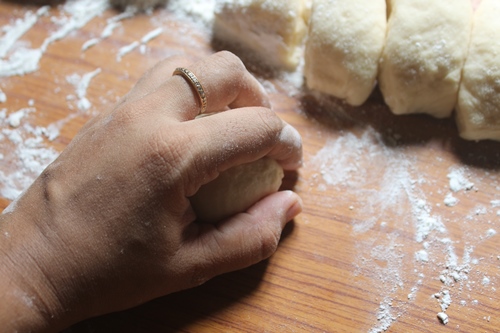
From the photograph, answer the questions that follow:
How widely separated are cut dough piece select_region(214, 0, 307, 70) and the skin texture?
0.41 metres

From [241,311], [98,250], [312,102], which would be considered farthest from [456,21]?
[98,250]

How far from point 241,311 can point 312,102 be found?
0.59 m

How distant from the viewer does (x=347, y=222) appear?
1.12 meters

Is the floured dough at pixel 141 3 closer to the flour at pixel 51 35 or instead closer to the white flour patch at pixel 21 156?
the flour at pixel 51 35

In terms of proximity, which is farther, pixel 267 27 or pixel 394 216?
pixel 267 27

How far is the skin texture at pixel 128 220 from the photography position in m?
0.87

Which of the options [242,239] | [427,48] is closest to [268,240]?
[242,239]

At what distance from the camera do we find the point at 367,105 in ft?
4.18

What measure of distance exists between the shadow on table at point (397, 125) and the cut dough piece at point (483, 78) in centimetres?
5

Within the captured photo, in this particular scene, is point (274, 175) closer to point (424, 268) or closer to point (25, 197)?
point (424, 268)

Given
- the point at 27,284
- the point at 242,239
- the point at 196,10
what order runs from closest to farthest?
the point at 27,284
the point at 242,239
the point at 196,10

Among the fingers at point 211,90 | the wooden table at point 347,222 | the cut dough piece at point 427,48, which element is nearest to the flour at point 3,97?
the wooden table at point 347,222

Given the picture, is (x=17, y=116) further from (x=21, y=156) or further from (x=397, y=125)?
(x=397, y=125)

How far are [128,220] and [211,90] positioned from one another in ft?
1.04
